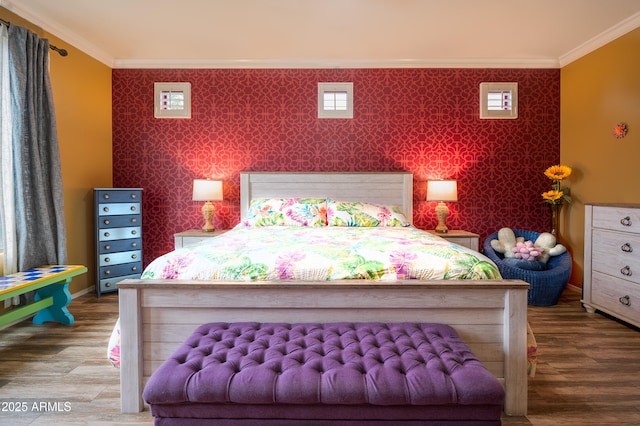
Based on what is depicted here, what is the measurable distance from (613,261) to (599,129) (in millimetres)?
1449

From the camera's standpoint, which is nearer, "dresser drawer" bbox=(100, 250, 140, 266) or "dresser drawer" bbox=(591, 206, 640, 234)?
"dresser drawer" bbox=(591, 206, 640, 234)

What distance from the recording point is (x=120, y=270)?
405 centimetres

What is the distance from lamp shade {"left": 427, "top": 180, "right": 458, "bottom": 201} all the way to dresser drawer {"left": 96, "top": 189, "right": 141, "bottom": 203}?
10.1 feet

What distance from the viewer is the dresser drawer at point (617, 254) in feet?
9.62

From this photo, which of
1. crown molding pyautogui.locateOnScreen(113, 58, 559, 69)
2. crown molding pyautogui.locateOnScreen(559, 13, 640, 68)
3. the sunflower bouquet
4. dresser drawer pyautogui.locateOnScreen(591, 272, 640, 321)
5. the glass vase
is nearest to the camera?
dresser drawer pyautogui.locateOnScreen(591, 272, 640, 321)

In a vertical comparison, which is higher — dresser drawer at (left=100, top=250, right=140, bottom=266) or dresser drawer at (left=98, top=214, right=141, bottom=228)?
dresser drawer at (left=98, top=214, right=141, bottom=228)

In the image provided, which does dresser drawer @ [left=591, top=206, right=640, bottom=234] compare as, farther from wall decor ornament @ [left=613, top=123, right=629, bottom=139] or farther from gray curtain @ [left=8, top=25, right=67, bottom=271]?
gray curtain @ [left=8, top=25, right=67, bottom=271]

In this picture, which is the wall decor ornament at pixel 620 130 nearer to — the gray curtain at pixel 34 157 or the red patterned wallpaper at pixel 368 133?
the red patterned wallpaper at pixel 368 133

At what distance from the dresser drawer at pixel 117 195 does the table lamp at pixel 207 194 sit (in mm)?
596

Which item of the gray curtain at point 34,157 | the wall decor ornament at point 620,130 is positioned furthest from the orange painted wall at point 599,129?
the gray curtain at point 34,157

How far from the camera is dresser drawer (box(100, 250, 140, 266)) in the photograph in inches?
155

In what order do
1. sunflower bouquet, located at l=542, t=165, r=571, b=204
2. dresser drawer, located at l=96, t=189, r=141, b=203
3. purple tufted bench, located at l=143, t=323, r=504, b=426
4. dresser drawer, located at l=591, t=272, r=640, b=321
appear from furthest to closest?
sunflower bouquet, located at l=542, t=165, r=571, b=204 → dresser drawer, located at l=96, t=189, r=141, b=203 → dresser drawer, located at l=591, t=272, r=640, b=321 → purple tufted bench, located at l=143, t=323, r=504, b=426

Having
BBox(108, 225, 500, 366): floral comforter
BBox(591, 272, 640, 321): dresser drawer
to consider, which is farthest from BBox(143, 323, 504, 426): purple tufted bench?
BBox(591, 272, 640, 321): dresser drawer

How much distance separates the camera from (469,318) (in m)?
1.88
